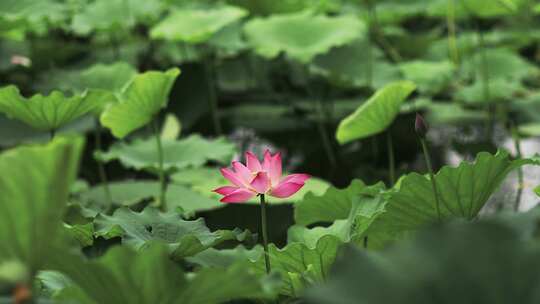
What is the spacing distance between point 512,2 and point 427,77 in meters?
0.33

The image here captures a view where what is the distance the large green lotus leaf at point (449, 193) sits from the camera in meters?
1.02

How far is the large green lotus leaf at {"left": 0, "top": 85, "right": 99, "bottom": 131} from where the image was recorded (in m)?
1.36

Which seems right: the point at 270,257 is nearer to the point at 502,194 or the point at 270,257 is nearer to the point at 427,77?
the point at 502,194

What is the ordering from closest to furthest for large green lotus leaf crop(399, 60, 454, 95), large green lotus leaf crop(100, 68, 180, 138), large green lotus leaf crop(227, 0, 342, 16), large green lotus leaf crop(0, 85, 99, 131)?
1. large green lotus leaf crop(0, 85, 99, 131)
2. large green lotus leaf crop(100, 68, 180, 138)
3. large green lotus leaf crop(399, 60, 454, 95)
4. large green lotus leaf crop(227, 0, 342, 16)

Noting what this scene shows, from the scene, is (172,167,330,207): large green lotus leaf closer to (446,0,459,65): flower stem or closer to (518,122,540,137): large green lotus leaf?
(518,122,540,137): large green lotus leaf

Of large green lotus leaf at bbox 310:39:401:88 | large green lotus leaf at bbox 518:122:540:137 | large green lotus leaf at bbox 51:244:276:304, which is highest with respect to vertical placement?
large green lotus leaf at bbox 51:244:276:304

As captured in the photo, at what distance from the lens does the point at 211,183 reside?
189cm

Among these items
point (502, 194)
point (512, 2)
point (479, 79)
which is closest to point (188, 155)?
point (502, 194)

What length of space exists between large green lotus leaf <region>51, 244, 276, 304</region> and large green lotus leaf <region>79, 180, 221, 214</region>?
3.43 ft

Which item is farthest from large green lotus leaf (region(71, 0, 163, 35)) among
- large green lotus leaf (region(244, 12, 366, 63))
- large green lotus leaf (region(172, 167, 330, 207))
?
large green lotus leaf (region(172, 167, 330, 207))

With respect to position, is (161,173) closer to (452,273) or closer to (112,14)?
(112,14)

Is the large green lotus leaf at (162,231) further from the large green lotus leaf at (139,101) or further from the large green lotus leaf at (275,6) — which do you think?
the large green lotus leaf at (275,6)

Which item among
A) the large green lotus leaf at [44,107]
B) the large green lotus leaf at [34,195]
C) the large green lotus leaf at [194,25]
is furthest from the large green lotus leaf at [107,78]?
the large green lotus leaf at [34,195]

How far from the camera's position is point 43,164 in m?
0.58
